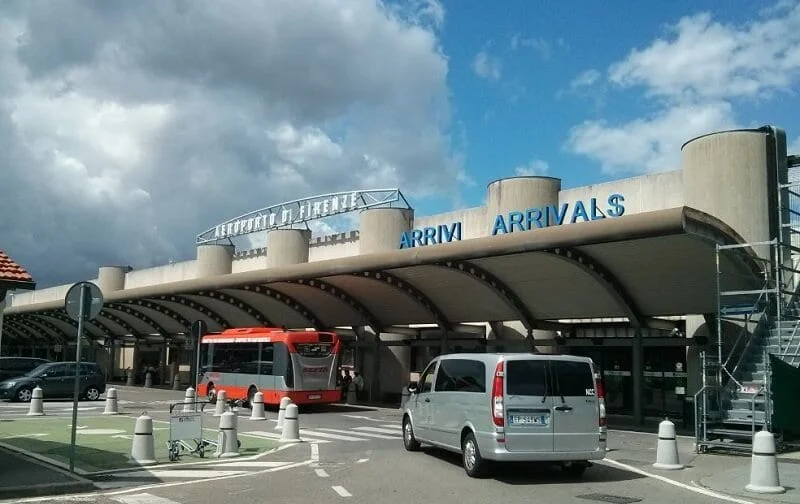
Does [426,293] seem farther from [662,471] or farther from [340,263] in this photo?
[662,471]

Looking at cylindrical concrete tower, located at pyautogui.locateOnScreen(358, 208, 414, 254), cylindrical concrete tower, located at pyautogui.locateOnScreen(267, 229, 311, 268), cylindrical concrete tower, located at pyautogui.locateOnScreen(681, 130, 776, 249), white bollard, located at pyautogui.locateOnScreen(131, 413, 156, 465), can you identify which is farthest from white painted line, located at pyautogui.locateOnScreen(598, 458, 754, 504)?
cylindrical concrete tower, located at pyautogui.locateOnScreen(267, 229, 311, 268)

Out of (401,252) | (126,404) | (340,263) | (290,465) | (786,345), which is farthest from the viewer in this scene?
(126,404)

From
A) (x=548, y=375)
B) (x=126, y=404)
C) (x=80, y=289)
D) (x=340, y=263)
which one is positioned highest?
(x=340, y=263)

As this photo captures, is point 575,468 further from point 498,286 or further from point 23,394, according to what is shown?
point 23,394

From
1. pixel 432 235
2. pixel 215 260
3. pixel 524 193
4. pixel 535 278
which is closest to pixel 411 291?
pixel 432 235

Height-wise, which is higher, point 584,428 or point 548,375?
point 548,375

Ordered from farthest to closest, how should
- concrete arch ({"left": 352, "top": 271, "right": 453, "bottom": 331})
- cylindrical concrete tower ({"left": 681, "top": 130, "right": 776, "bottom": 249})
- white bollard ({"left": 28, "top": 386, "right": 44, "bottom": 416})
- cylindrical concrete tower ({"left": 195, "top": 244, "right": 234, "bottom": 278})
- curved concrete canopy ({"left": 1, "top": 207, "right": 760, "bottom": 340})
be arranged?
cylindrical concrete tower ({"left": 195, "top": 244, "right": 234, "bottom": 278})
concrete arch ({"left": 352, "top": 271, "right": 453, "bottom": 331})
white bollard ({"left": 28, "top": 386, "right": 44, "bottom": 416})
cylindrical concrete tower ({"left": 681, "top": 130, "right": 776, "bottom": 249})
curved concrete canopy ({"left": 1, "top": 207, "right": 760, "bottom": 340})

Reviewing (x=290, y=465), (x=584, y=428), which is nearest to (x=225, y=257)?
(x=290, y=465)

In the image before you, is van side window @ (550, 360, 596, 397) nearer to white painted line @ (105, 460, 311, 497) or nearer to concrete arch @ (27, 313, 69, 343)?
white painted line @ (105, 460, 311, 497)

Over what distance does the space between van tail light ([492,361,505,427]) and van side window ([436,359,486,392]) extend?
0.39 m

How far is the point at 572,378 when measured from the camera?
41.9 feet

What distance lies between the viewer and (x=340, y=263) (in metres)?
26.7

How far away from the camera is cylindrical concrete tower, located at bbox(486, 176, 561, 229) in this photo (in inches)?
1156

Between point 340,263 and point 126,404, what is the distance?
467 inches
